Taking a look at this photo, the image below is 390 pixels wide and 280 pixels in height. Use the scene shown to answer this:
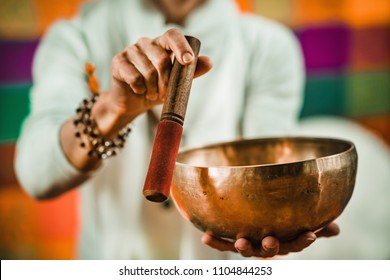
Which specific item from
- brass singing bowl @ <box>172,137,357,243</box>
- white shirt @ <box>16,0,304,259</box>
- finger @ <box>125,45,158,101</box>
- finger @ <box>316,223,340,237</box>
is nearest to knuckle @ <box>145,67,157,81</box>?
finger @ <box>125,45,158,101</box>

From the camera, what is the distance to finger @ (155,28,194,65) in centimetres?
51

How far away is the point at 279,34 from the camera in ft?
3.87

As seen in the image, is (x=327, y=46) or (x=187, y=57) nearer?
(x=187, y=57)

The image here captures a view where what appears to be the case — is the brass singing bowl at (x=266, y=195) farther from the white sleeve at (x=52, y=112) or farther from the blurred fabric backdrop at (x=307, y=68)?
the blurred fabric backdrop at (x=307, y=68)

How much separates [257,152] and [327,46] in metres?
0.68

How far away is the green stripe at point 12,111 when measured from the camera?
1.30 metres

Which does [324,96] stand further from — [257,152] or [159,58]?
[159,58]

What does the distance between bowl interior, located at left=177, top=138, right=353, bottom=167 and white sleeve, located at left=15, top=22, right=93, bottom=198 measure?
221 mm

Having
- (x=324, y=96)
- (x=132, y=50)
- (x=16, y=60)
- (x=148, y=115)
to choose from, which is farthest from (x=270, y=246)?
(x=16, y=60)

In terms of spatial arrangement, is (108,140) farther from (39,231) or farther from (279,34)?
(39,231)

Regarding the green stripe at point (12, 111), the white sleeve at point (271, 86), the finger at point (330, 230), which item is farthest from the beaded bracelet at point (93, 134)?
the green stripe at point (12, 111)

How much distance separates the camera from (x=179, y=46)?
20.4 inches
